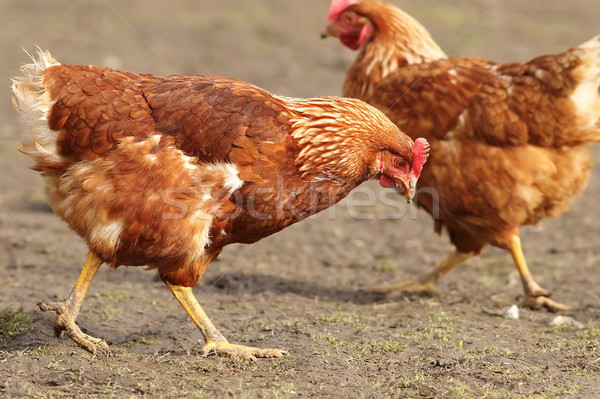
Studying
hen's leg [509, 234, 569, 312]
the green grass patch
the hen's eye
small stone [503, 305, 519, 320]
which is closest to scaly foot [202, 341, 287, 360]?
the green grass patch

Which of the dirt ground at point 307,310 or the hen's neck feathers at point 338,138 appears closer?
the dirt ground at point 307,310

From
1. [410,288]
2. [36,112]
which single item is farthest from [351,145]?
[410,288]

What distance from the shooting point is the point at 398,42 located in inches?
261

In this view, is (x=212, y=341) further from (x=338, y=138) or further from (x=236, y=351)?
(x=338, y=138)

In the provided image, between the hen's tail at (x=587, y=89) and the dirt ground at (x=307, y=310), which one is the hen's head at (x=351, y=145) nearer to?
the dirt ground at (x=307, y=310)

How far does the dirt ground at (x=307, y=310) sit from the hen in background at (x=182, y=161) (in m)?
0.36

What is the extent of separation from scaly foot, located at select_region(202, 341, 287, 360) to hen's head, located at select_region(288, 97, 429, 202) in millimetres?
1034

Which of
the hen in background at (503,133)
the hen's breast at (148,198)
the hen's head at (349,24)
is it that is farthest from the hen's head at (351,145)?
the hen's head at (349,24)

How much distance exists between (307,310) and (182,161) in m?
1.96

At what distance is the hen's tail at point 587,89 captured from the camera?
5.45 meters

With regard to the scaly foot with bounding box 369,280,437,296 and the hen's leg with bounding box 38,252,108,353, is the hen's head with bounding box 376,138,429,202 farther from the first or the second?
the scaly foot with bounding box 369,280,437,296

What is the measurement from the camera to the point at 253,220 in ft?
13.7

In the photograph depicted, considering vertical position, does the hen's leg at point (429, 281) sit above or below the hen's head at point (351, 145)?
below

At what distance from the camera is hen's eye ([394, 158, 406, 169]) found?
4512mm
